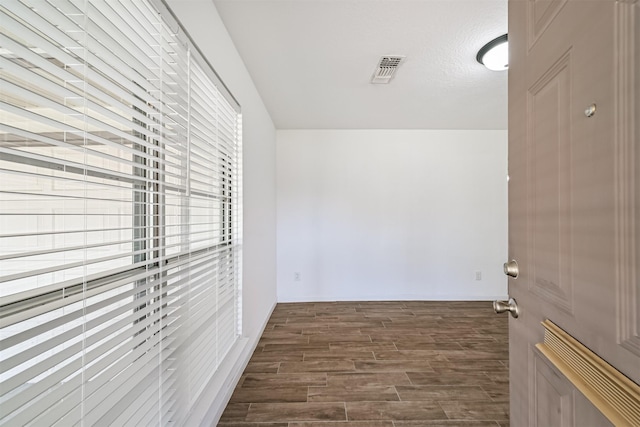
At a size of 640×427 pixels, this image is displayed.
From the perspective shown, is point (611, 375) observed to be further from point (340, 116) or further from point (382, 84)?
point (340, 116)

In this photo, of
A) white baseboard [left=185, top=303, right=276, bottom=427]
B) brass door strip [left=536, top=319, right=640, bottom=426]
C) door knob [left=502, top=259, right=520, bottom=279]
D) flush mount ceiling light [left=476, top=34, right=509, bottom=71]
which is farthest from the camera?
flush mount ceiling light [left=476, top=34, right=509, bottom=71]

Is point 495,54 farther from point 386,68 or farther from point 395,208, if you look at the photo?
point 395,208

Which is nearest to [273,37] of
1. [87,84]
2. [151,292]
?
[87,84]

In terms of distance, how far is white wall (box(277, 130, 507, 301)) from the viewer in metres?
4.14

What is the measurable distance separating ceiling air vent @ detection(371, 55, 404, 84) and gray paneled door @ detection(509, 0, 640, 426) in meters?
1.31

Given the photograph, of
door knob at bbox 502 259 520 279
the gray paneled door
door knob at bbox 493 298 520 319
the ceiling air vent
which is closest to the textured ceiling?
the ceiling air vent

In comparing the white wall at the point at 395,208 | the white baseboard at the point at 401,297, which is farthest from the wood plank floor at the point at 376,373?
the white wall at the point at 395,208

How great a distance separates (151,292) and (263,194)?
7.10 feet

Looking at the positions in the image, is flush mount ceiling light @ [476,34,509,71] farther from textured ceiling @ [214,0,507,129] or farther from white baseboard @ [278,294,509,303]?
white baseboard @ [278,294,509,303]

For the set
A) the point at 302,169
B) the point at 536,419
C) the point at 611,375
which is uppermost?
the point at 302,169

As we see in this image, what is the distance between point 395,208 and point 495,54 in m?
2.35

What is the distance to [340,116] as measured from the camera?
11.7 feet

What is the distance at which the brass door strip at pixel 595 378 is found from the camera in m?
0.50

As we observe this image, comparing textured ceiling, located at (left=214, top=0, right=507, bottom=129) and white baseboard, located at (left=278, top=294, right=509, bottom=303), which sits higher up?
textured ceiling, located at (left=214, top=0, right=507, bottom=129)
